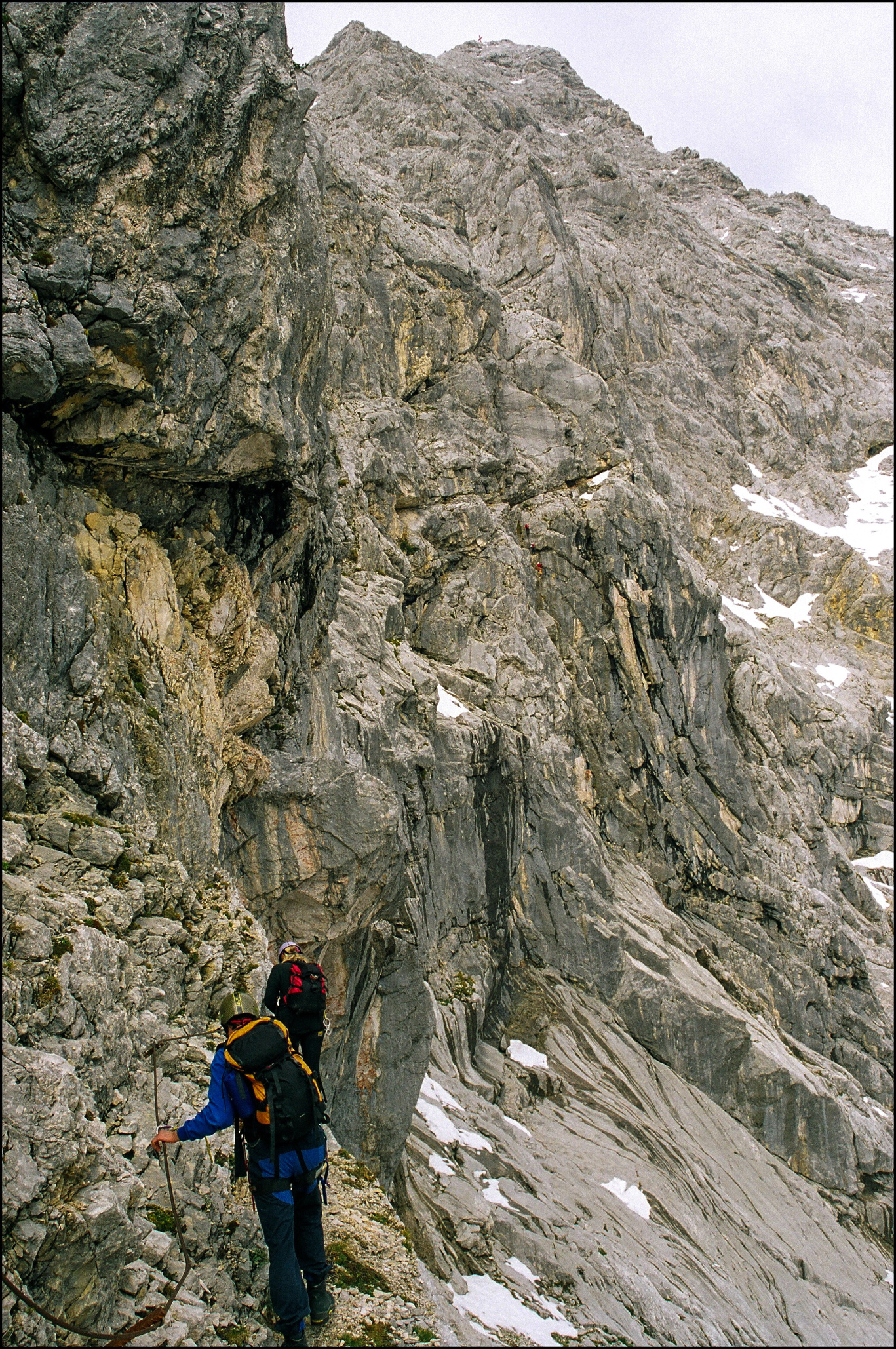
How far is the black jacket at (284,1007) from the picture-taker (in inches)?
325

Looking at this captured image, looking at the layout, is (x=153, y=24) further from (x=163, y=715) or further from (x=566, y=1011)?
(x=566, y=1011)

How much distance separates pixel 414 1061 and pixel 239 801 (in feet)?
25.4

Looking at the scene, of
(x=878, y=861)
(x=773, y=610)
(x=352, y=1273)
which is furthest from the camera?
(x=773, y=610)

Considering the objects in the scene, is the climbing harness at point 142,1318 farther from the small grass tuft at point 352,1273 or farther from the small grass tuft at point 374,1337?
the small grass tuft at point 352,1273

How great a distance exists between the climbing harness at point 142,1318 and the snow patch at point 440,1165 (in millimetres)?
13597

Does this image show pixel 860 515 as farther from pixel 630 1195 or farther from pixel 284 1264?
pixel 284 1264

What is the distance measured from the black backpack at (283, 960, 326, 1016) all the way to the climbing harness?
1397 mm

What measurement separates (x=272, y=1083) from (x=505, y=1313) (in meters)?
9.07

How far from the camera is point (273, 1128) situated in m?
6.66

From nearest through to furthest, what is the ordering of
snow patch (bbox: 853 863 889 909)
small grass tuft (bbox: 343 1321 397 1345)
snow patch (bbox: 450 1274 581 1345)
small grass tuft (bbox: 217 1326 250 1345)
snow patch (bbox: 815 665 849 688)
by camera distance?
1. small grass tuft (bbox: 217 1326 250 1345)
2. small grass tuft (bbox: 343 1321 397 1345)
3. snow patch (bbox: 450 1274 581 1345)
4. snow patch (bbox: 853 863 889 909)
5. snow patch (bbox: 815 665 849 688)

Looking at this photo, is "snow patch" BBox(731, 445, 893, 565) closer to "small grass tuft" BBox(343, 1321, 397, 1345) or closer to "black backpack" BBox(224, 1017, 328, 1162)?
"small grass tuft" BBox(343, 1321, 397, 1345)

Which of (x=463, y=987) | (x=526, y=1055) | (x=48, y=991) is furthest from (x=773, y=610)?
(x=48, y=991)

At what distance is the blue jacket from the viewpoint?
6.52 meters

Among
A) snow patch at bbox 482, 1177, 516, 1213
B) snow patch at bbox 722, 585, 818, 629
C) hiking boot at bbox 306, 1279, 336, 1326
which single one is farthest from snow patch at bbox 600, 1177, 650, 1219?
snow patch at bbox 722, 585, 818, 629
